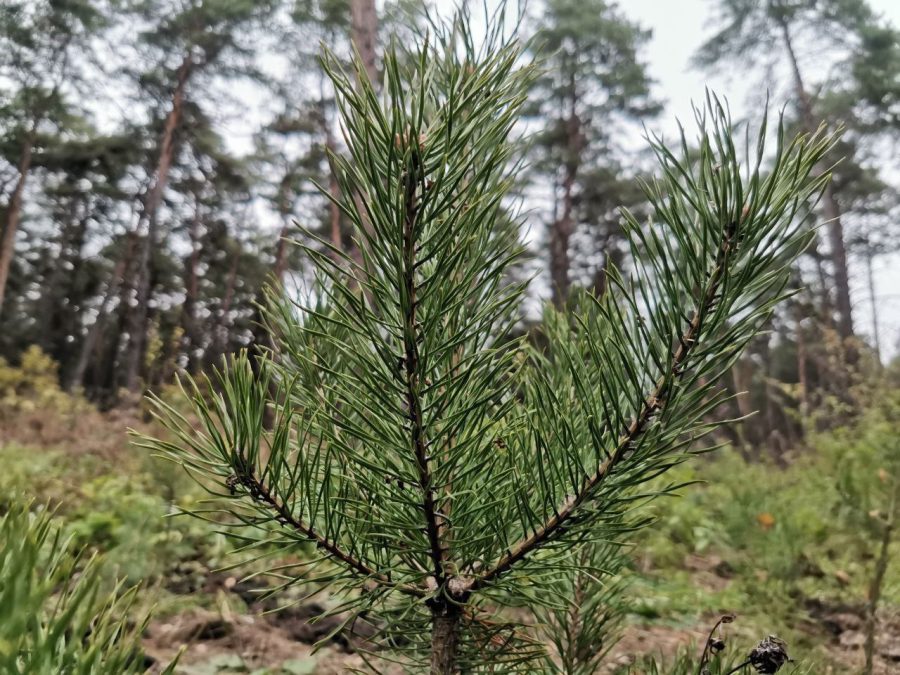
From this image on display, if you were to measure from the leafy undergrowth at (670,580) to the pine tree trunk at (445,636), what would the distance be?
0.32 m

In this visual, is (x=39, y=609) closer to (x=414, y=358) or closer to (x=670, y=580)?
(x=414, y=358)

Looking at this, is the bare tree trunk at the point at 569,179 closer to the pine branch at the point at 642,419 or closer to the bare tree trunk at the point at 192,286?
the bare tree trunk at the point at 192,286

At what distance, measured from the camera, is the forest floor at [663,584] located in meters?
2.12

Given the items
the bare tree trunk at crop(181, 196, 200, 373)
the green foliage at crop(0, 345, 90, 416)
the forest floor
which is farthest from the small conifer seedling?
the bare tree trunk at crop(181, 196, 200, 373)

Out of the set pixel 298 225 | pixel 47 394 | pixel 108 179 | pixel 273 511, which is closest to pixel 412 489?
pixel 273 511

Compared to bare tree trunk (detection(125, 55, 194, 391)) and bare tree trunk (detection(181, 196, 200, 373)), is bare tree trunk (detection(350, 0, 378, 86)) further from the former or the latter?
bare tree trunk (detection(181, 196, 200, 373))

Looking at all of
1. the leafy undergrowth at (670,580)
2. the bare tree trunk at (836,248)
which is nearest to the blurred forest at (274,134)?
the bare tree trunk at (836,248)

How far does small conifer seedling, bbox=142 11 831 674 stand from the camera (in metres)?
0.66

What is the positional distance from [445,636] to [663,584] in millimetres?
2270

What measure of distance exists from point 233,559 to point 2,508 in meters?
1.34

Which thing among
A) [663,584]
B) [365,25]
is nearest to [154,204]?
[365,25]

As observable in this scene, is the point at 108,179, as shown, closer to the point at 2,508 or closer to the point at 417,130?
the point at 2,508

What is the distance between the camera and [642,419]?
0.70 metres

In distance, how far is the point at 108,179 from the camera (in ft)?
78.7
